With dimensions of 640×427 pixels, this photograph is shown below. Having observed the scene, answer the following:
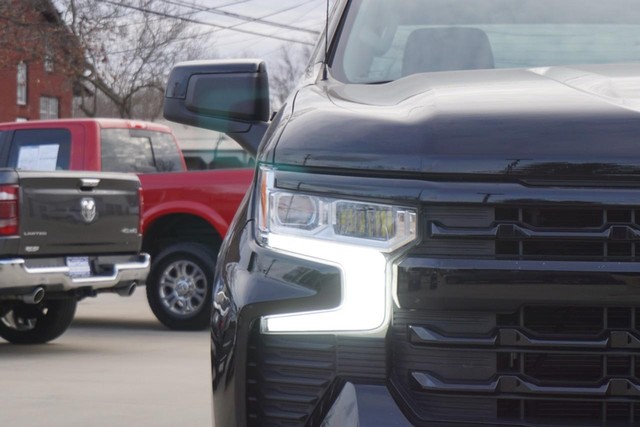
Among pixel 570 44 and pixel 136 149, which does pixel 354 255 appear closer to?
pixel 570 44

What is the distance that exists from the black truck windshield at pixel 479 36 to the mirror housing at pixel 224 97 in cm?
26

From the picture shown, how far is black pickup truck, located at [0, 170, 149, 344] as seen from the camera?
380 inches

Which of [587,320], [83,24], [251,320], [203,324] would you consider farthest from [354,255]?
[83,24]

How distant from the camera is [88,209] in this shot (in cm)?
1045

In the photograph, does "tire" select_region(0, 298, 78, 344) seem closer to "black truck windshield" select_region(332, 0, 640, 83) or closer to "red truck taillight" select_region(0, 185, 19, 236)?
"red truck taillight" select_region(0, 185, 19, 236)

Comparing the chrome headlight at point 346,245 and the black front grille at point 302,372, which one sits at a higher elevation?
the chrome headlight at point 346,245

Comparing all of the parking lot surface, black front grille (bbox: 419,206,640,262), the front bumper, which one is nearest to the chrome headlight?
black front grille (bbox: 419,206,640,262)

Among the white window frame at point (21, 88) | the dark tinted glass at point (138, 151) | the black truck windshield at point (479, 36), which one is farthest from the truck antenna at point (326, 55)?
the white window frame at point (21, 88)

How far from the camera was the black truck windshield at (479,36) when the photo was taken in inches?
154

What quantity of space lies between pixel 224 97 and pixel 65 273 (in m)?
6.25

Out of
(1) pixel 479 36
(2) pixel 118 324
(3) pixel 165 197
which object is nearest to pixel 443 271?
(1) pixel 479 36

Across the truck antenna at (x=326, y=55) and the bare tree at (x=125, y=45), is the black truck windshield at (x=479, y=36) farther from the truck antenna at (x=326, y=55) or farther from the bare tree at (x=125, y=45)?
the bare tree at (x=125, y=45)

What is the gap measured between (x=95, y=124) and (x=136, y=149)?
646mm

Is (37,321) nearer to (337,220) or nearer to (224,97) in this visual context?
(224,97)
